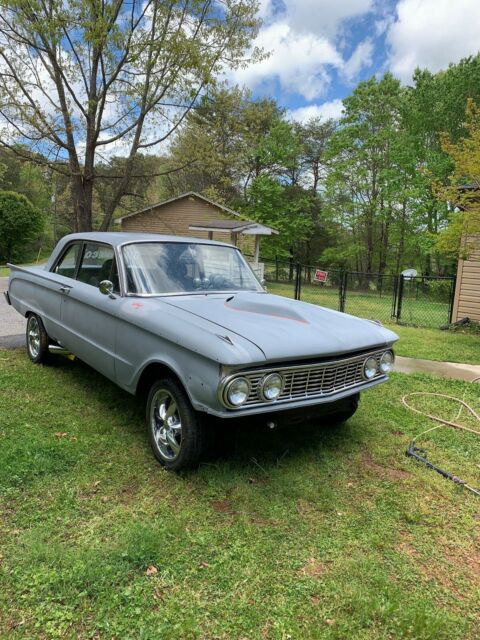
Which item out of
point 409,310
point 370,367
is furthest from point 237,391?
point 409,310

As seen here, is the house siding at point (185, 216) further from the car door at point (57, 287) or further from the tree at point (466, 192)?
the car door at point (57, 287)

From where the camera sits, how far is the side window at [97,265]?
423cm

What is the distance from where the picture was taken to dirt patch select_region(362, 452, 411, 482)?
3.44m

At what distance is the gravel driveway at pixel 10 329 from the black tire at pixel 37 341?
916 millimetres

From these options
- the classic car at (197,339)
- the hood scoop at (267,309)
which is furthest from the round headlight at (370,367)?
the hood scoop at (267,309)

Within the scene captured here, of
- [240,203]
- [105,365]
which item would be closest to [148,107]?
[105,365]

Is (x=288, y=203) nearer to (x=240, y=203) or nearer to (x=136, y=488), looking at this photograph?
(x=240, y=203)

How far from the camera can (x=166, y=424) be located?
132 inches

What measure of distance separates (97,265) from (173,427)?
6.87ft

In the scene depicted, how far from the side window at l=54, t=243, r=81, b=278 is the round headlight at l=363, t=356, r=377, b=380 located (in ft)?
11.0

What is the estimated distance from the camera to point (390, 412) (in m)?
4.73

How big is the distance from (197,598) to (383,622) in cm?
89

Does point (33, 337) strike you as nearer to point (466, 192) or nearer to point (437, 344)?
point (437, 344)

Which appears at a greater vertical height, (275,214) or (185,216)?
(275,214)
